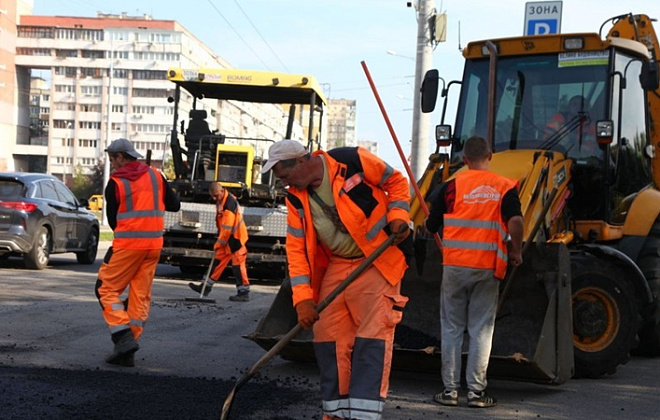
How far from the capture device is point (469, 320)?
7.00 meters

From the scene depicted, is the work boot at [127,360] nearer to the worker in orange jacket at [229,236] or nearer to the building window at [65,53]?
the worker in orange jacket at [229,236]

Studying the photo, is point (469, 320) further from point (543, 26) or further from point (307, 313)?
point (543, 26)

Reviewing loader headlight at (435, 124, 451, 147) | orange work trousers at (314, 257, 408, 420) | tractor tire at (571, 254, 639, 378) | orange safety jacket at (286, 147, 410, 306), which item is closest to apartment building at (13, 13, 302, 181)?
loader headlight at (435, 124, 451, 147)

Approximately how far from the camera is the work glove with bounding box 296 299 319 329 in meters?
5.20

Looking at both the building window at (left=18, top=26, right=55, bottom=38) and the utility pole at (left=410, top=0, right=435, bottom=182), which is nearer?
the utility pole at (left=410, top=0, right=435, bottom=182)

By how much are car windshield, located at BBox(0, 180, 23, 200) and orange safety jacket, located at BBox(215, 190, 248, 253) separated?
429 centimetres

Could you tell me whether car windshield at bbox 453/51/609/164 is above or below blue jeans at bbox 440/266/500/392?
above

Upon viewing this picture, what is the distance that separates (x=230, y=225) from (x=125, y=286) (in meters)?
5.79

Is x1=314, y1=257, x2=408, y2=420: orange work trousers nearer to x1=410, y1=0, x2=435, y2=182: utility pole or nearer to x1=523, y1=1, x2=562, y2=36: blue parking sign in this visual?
x1=523, y1=1, x2=562, y2=36: blue parking sign

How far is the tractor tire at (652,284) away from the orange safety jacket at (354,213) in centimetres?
404

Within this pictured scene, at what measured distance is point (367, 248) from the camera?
534 cm

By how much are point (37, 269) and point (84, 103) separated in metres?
115

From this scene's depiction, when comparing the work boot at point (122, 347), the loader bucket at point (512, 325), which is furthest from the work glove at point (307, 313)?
the work boot at point (122, 347)

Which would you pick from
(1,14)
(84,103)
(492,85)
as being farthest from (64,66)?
(492,85)
